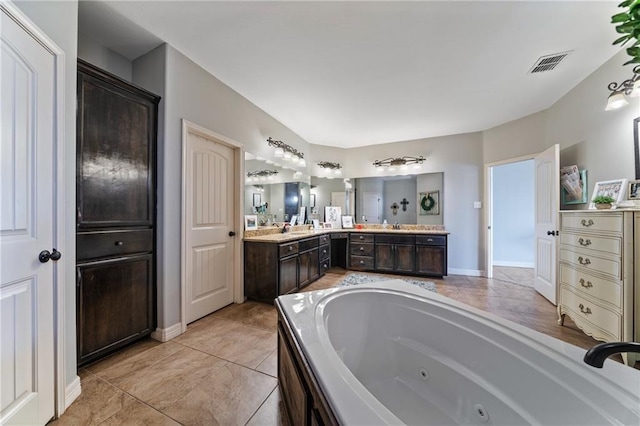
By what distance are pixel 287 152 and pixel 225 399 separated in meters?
3.08

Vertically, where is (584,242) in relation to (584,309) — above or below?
above

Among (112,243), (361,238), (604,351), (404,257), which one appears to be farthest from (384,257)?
(112,243)

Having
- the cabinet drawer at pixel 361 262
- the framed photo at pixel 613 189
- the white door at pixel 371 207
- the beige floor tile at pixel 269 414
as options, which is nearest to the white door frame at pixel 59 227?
the beige floor tile at pixel 269 414

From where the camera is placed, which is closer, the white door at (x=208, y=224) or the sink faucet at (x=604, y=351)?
the sink faucet at (x=604, y=351)

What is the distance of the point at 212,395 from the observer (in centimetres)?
135

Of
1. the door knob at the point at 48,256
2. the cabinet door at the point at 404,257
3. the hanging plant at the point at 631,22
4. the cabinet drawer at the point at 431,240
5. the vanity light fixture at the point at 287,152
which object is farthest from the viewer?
the cabinet door at the point at 404,257

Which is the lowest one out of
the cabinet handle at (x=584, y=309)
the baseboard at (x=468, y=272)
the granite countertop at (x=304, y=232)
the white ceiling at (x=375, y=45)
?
the baseboard at (x=468, y=272)

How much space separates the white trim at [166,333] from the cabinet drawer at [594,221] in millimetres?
3491

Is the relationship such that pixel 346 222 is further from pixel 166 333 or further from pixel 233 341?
pixel 166 333

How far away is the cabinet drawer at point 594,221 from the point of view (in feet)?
5.20

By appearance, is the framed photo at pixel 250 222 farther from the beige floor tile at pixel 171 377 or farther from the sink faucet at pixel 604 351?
the sink faucet at pixel 604 351

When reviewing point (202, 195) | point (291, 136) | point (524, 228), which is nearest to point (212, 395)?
point (202, 195)

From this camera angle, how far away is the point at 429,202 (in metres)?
4.33

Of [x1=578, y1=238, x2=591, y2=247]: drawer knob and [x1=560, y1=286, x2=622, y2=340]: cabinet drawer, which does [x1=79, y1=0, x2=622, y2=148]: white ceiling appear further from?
[x1=560, y1=286, x2=622, y2=340]: cabinet drawer
